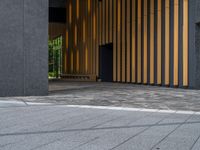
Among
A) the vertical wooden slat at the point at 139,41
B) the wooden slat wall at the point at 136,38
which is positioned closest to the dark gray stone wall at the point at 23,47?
the wooden slat wall at the point at 136,38

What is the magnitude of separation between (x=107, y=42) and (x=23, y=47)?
18.8m

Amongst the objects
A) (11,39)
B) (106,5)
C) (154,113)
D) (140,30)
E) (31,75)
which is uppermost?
(106,5)

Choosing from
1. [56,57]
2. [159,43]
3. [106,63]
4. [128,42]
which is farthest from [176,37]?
[56,57]

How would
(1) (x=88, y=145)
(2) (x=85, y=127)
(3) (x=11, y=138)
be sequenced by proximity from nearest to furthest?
(1) (x=88, y=145) < (3) (x=11, y=138) < (2) (x=85, y=127)

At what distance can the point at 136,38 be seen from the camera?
2544 cm

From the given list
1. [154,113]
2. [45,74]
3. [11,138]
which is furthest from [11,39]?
[11,138]

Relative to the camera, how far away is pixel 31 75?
13.2 meters

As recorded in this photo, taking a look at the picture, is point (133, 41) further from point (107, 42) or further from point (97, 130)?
point (97, 130)

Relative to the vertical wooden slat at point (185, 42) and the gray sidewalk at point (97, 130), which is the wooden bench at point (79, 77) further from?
the gray sidewalk at point (97, 130)

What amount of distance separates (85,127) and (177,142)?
6.42 feet

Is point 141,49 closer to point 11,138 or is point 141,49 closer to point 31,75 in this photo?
point 31,75

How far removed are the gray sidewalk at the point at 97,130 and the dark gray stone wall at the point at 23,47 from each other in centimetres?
424

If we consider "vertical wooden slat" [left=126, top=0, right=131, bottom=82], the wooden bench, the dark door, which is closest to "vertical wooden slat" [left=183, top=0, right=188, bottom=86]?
"vertical wooden slat" [left=126, top=0, right=131, bottom=82]

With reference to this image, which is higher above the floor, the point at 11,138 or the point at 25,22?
the point at 25,22
